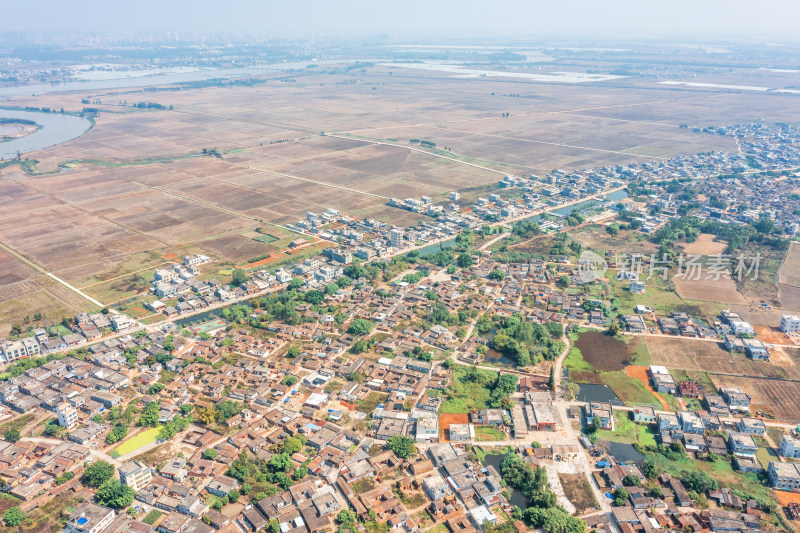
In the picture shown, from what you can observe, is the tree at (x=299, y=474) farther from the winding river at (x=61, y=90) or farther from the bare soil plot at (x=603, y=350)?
the winding river at (x=61, y=90)

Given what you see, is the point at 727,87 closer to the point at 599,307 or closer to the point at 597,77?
the point at 597,77

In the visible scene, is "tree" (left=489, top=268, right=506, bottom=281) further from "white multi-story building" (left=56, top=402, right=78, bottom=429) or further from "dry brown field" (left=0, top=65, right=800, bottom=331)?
"white multi-story building" (left=56, top=402, right=78, bottom=429)

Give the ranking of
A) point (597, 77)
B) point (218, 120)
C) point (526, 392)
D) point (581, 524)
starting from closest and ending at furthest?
1. point (581, 524)
2. point (526, 392)
3. point (218, 120)
4. point (597, 77)

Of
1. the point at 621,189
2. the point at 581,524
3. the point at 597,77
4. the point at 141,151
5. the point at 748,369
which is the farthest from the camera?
the point at 597,77

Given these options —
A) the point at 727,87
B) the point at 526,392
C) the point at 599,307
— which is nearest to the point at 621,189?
the point at 599,307

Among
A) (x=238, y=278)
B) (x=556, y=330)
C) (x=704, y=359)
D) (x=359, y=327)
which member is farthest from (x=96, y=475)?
(x=704, y=359)
